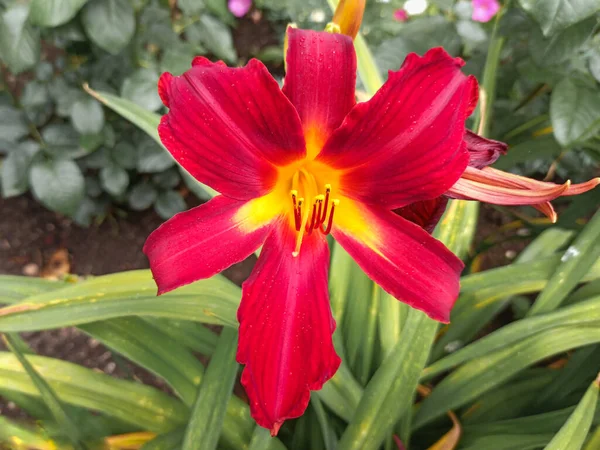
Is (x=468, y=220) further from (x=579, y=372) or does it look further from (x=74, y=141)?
(x=74, y=141)

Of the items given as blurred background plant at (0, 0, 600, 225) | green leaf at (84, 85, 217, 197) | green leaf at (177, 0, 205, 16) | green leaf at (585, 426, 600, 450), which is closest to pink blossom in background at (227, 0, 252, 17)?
→ blurred background plant at (0, 0, 600, 225)

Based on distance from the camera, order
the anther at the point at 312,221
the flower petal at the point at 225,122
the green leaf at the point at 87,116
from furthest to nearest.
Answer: the green leaf at the point at 87,116 < the anther at the point at 312,221 < the flower petal at the point at 225,122

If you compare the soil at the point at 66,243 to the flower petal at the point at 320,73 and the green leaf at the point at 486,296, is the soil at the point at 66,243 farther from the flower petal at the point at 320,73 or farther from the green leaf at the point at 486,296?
the flower petal at the point at 320,73

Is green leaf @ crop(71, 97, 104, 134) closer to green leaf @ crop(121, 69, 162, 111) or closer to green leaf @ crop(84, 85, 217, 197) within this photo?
green leaf @ crop(121, 69, 162, 111)

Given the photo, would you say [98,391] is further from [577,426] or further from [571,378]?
[571,378]

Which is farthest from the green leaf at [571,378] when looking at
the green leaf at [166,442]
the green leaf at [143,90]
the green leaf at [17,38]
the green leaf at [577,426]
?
the green leaf at [17,38]

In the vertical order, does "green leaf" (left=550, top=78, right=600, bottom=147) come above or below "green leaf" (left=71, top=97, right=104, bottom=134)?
above

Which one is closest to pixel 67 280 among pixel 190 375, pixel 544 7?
pixel 190 375
